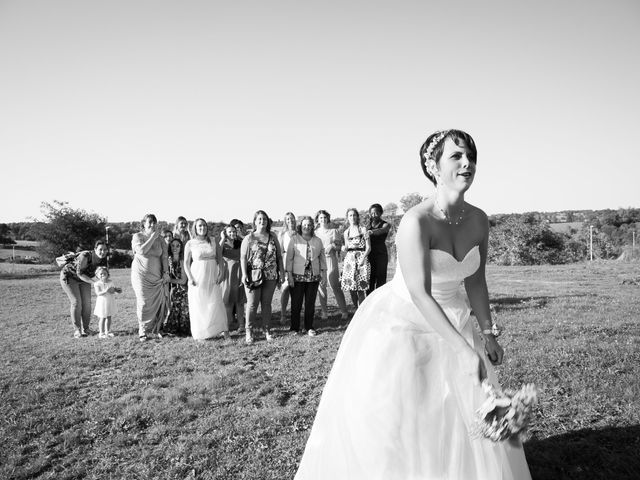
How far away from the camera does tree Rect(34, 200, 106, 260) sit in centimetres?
3350

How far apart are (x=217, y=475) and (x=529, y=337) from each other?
225 inches

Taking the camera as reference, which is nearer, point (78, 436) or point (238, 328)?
point (78, 436)

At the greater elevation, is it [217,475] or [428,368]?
[428,368]

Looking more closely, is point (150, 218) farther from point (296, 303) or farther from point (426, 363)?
point (426, 363)

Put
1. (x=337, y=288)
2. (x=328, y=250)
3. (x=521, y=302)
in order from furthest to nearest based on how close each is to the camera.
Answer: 1. (x=521, y=302)
2. (x=328, y=250)
3. (x=337, y=288)

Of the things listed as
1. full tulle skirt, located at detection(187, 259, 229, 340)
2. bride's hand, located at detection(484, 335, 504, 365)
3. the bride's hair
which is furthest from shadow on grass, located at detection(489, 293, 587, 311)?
the bride's hair

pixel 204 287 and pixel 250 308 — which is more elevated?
pixel 204 287

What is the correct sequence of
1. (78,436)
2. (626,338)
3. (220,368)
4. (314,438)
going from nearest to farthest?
(314,438)
(78,436)
(220,368)
(626,338)

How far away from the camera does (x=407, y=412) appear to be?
88.9 inches

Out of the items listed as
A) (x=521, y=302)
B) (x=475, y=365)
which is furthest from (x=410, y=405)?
(x=521, y=302)

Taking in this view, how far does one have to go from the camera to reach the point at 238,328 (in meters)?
9.13

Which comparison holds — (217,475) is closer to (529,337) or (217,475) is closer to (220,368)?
(220,368)

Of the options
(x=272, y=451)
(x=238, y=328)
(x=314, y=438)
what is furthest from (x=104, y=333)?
(x=314, y=438)

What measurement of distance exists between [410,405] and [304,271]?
628 centimetres
